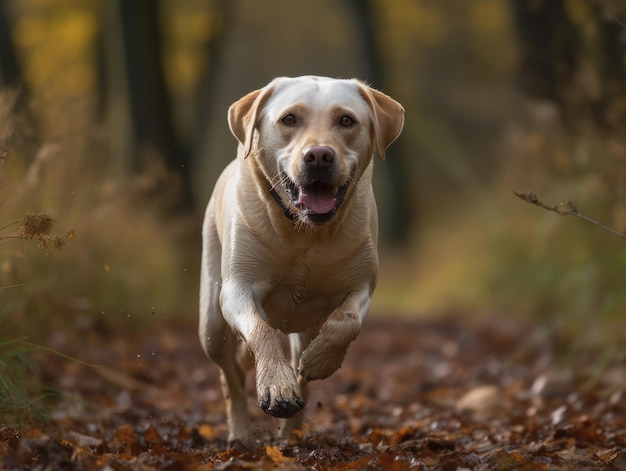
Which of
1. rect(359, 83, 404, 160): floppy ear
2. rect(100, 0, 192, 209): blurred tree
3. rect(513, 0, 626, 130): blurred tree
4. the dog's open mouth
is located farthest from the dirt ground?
rect(100, 0, 192, 209): blurred tree

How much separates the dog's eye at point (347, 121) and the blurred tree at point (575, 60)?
3.43 metres

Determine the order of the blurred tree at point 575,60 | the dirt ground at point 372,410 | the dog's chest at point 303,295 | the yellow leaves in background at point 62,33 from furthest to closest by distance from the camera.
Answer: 1. the yellow leaves in background at point 62,33
2. the blurred tree at point 575,60
3. the dog's chest at point 303,295
4. the dirt ground at point 372,410

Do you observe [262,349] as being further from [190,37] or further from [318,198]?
[190,37]

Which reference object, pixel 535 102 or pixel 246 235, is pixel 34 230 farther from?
pixel 535 102

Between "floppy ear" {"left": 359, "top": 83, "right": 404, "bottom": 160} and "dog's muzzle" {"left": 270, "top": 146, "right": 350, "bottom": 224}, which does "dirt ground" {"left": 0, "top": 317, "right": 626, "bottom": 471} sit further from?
"floppy ear" {"left": 359, "top": 83, "right": 404, "bottom": 160}

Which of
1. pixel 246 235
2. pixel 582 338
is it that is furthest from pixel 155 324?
pixel 246 235

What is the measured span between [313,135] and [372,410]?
10.6 ft

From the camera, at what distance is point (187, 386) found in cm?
884

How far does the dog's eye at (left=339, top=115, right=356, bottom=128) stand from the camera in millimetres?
5121

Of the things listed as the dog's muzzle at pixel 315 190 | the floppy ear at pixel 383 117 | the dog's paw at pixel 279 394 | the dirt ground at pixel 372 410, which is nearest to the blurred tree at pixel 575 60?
the dirt ground at pixel 372 410

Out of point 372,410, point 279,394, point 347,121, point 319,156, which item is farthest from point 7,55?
point 279,394

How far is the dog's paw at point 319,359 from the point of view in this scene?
15.9 feet

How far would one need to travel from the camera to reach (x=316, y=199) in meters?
5.02

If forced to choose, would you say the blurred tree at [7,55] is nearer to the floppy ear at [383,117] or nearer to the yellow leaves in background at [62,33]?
the yellow leaves in background at [62,33]
